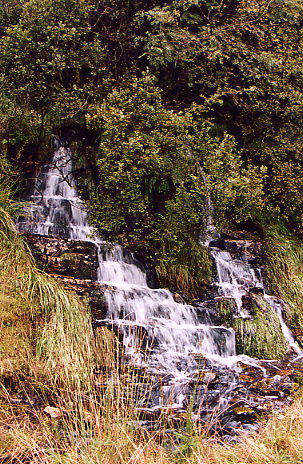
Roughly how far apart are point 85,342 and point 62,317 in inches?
A: 15.9

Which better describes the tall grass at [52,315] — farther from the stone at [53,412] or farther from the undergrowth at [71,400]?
the stone at [53,412]

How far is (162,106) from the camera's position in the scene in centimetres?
724

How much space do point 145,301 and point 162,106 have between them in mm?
3427

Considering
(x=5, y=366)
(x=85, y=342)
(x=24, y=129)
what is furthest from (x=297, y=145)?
(x=5, y=366)

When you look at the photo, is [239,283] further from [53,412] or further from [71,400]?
[53,412]

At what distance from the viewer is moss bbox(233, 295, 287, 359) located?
21.1 ft

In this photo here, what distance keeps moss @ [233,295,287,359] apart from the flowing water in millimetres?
160

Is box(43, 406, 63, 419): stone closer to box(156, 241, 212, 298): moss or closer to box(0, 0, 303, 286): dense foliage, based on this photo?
box(0, 0, 303, 286): dense foliage

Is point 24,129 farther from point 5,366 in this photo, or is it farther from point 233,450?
point 233,450

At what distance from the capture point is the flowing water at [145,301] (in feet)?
17.9

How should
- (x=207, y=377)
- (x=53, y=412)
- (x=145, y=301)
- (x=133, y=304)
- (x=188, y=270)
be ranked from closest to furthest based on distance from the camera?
(x=53, y=412)
(x=207, y=377)
(x=133, y=304)
(x=145, y=301)
(x=188, y=270)

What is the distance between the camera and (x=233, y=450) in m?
2.81

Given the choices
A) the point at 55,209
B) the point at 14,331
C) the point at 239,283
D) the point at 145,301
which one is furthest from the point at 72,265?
the point at 239,283

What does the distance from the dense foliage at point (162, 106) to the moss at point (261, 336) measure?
4.41 ft
